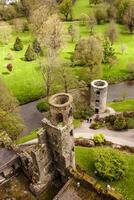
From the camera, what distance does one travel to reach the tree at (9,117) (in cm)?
5081

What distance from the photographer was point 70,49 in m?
85.8

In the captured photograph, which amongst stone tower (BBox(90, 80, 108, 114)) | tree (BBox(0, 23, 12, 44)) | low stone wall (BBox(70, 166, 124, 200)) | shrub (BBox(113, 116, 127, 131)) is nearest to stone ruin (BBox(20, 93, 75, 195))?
low stone wall (BBox(70, 166, 124, 200))

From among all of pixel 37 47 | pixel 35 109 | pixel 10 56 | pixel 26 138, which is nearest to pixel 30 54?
pixel 37 47

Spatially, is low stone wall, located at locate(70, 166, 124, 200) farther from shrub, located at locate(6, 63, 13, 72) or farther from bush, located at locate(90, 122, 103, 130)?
shrub, located at locate(6, 63, 13, 72)

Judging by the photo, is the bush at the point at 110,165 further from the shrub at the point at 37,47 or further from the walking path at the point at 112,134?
the shrub at the point at 37,47

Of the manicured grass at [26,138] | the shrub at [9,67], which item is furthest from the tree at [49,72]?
the manicured grass at [26,138]

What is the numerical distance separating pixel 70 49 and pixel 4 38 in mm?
20967

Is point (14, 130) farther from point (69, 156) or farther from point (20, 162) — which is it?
point (69, 156)

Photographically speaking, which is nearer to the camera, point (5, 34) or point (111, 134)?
point (111, 134)

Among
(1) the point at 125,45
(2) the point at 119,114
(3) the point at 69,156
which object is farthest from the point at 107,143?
(1) the point at 125,45

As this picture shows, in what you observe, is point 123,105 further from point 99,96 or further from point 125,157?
point 125,157

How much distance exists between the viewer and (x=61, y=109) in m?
34.8

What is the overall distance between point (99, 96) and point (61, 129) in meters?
24.4

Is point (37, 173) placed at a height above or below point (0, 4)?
below
